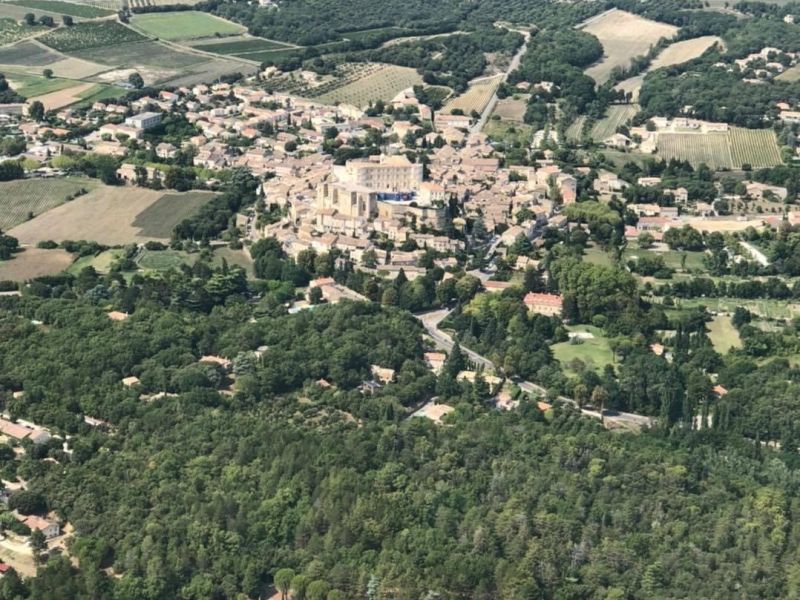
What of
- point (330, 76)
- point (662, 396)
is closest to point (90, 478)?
point (662, 396)

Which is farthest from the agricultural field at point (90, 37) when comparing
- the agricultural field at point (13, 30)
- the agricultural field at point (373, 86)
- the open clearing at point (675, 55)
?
the open clearing at point (675, 55)

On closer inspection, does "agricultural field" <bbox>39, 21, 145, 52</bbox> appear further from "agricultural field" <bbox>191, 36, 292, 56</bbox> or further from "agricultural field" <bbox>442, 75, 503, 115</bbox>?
"agricultural field" <bbox>442, 75, 503, 115</bbox>

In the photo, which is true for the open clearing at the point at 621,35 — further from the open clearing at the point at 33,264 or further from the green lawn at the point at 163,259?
the open clearing at the point at 33,264

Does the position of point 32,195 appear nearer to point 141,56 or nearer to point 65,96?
point 65,96

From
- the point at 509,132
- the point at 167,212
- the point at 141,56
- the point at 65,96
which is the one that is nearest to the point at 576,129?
the point at 509,132

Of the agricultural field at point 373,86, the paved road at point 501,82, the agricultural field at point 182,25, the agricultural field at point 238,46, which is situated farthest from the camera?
the agricultural field at point 182,25

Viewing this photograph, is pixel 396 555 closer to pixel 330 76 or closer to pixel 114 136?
pixel 114 136
